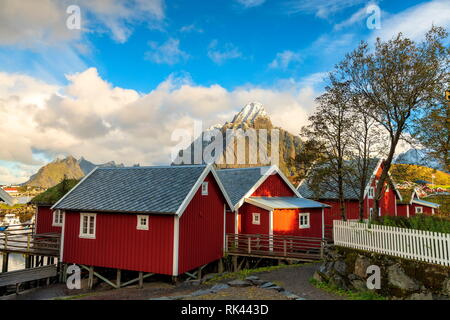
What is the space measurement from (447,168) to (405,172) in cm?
330

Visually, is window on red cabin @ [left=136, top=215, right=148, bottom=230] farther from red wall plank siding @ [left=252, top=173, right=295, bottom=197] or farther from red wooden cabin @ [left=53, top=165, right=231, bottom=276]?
red wall plank siding @ [left=252, top=173, right=295, bottom=197]

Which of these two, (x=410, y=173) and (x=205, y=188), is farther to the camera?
(x=410, y=173)

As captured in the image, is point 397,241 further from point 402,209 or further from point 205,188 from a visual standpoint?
point 402,209

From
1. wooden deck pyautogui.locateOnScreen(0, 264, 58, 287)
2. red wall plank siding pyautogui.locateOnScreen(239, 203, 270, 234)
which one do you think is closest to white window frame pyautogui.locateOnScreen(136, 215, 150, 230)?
wooden deck pyautogui.locateOnScreen(0, 264, 58, 287)

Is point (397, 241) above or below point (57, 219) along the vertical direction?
above

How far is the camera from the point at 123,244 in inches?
672

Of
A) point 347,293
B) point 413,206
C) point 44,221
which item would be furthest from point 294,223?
point 413,206

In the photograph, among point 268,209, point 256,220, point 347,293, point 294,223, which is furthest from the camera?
point 294,223

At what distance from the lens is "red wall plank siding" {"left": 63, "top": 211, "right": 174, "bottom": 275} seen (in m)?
16.1

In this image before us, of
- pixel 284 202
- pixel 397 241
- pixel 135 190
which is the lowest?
pixel 397 241

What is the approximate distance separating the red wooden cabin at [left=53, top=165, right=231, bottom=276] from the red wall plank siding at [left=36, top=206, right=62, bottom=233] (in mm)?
6644

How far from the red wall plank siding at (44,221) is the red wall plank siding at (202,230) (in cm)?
1320

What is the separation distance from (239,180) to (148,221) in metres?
11.4
